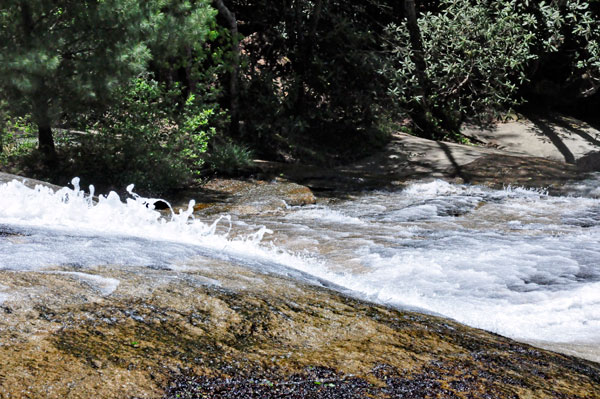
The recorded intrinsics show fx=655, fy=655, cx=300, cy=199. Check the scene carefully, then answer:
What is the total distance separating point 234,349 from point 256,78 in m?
11.1

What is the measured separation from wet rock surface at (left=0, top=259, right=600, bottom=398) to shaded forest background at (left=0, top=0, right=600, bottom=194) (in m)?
6.22

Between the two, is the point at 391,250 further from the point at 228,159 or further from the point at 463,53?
the point at 463,53

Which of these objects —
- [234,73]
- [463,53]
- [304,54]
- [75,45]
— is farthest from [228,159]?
[463,53]

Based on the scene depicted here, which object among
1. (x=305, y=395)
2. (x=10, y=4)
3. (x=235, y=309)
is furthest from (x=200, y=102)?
(x=305, y=395)

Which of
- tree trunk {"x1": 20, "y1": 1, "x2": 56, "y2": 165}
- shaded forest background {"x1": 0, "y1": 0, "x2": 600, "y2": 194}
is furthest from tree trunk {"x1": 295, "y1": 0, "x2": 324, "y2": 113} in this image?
tree trunk {"x1": 20, "y1": 1, "x2": 56, "y2": 165}

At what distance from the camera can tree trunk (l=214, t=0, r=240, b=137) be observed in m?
11.7

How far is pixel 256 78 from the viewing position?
13.0m

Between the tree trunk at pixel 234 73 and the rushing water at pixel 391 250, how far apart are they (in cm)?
429

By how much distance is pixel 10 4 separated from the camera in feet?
26.6

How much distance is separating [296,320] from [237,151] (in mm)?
8444

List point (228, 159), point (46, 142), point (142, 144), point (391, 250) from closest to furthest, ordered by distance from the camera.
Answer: point (391, 250) → point (46, 142) → point (142, 144) → point (228, 159)

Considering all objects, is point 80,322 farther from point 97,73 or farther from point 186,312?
point 97,73

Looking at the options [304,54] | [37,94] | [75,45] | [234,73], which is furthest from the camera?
[304,54]

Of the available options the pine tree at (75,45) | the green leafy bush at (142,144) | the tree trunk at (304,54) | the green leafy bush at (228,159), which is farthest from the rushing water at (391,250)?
the tree trunk at (304,54)
